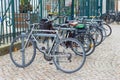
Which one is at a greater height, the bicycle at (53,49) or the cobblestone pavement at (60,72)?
the bicycle at (53,49)

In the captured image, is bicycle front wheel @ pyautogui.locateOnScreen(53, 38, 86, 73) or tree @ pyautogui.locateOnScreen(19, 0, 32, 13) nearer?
bicycle front wheel @ pyautogui.locateOnScreen(53, 38, 86, 73)

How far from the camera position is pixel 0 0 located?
9.05 m

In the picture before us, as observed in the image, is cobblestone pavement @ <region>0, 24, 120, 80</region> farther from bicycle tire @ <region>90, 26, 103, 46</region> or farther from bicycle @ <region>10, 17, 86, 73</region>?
bicycle tire @ <region>90, 26, 103, 46</region>

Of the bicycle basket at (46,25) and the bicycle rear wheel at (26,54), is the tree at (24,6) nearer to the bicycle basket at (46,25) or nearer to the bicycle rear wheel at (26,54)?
the bicycle basket at (46,25)

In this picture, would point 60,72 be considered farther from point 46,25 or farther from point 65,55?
point 46,25

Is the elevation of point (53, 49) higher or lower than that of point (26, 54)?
higher

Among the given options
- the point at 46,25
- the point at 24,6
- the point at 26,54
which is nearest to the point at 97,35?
the point at 24,6

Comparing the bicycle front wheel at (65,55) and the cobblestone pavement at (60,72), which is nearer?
the cobblestone pavement at (60,72)

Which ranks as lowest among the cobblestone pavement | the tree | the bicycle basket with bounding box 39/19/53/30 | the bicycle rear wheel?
the cobblestone pavement

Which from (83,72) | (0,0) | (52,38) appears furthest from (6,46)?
(83,72)

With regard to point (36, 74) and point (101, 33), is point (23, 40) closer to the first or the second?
point (36, 74)

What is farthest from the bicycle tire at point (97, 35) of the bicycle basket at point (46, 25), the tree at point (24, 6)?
the bicycle basket at point (46, 25)

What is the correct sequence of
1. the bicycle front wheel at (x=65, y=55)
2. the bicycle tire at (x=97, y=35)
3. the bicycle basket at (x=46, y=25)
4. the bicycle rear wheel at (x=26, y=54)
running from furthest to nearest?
the bicycle tire at (x=97, y=35)
the bicycle basket at (x=46, y=25)
the bicycle rear wheel at (x=26, y=54)
the bicycle front wheel at (x=65, y=55)

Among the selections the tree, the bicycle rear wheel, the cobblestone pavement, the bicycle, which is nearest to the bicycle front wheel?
the bicycle
